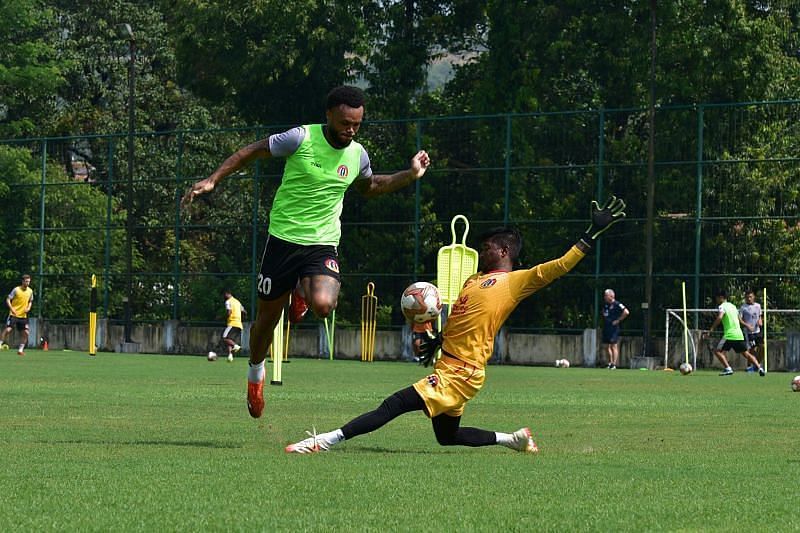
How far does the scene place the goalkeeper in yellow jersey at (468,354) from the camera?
9977mm

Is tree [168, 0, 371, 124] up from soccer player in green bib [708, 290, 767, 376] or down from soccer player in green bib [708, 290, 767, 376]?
up

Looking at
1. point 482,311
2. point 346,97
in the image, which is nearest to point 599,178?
point 346,97

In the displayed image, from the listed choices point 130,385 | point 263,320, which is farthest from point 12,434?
point 130,385

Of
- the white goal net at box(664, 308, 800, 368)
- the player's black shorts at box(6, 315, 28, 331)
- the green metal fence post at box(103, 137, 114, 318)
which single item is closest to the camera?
the white goal net at box(664, 308, 800, 368)

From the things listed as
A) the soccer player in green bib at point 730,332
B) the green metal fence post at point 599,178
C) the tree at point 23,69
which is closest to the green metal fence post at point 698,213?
the green metal fence post at point 599,178

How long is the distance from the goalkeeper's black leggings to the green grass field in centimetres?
14

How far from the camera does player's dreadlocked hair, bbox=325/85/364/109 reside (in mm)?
11117

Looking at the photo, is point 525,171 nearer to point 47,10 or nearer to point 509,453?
point 47,10

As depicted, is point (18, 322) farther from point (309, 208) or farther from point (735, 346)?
point (309, 208)

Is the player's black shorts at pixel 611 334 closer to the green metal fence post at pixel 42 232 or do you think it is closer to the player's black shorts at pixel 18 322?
the player's black shorts at pixel 18 322

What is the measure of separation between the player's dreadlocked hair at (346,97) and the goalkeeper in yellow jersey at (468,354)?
153 centimetres

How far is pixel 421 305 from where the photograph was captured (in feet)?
37.3

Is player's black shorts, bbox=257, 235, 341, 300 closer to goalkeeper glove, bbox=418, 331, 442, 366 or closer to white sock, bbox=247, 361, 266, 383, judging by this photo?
white sock, bbox=247, 361, 266, 383

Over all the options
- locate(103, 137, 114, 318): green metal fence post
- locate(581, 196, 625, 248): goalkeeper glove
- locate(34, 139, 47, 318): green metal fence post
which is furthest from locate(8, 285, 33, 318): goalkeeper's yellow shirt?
locate(581, 196, 625, 248): goalkeeper glove
